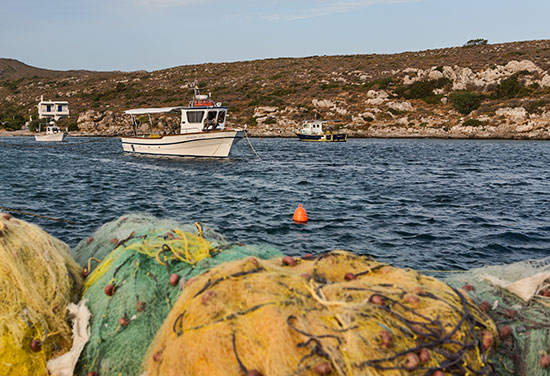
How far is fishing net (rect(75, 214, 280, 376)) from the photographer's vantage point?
3410 mm

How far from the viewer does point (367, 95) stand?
216 feet

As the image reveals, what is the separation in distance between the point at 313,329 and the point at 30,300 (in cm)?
228

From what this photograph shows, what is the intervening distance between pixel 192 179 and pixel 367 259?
61.6 feet

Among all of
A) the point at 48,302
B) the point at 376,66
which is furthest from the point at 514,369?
the point at 376,66

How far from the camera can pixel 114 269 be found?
12.5ft

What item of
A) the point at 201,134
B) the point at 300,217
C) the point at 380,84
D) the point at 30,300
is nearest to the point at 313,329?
the point at 30,300

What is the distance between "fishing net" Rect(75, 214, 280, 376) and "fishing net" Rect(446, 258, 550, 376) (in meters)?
2.05

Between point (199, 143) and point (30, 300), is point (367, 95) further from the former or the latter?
point (30, 300)

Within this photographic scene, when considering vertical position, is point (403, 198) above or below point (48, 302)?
below

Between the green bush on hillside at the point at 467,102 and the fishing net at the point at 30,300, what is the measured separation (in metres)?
60.5

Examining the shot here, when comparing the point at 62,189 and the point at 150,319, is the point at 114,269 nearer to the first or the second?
the point at 150,319

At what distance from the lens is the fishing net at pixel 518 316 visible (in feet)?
10.1

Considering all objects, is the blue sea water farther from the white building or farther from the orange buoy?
the white building

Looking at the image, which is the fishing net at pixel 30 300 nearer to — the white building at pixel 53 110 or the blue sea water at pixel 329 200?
the blue sea water at pixel 329 200
